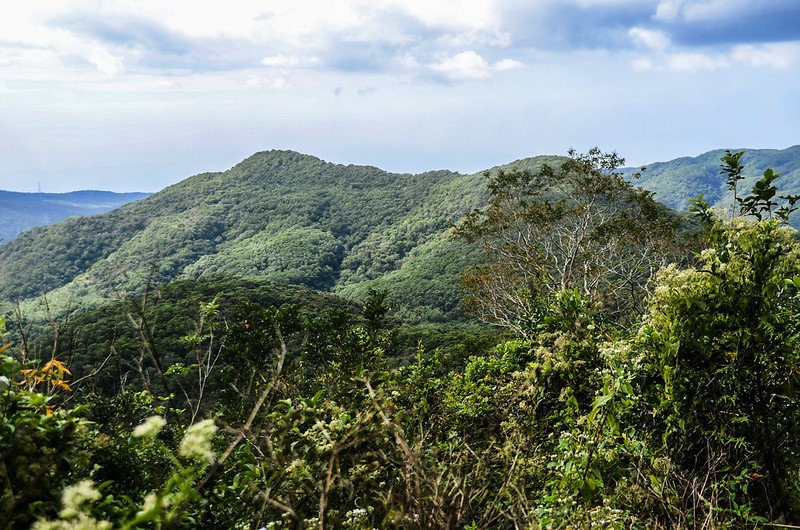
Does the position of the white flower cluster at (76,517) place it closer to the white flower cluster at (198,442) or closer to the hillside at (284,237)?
the white flower cluster at (198,442)

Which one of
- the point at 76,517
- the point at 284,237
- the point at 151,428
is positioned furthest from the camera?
the point at 284,237

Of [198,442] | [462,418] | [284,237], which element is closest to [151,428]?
[198,442]

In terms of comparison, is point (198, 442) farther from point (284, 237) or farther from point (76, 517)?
point (284, 237)

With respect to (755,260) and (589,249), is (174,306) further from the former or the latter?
(755,260)

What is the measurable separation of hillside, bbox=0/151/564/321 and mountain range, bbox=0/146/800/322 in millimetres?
268

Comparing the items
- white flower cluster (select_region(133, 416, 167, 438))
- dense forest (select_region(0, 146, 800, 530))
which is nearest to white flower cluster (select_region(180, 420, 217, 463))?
dense forest (select_region(0, 146, 800, 530))

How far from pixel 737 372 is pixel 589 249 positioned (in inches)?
625

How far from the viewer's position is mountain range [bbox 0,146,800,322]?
260ft

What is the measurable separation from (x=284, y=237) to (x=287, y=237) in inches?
23.3

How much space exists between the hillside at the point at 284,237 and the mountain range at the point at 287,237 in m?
0.27

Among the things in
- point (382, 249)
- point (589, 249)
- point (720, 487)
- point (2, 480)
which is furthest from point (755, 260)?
point (382, 249)

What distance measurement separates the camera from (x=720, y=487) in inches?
108

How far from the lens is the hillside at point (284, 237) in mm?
82000

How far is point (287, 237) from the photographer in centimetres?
10812
